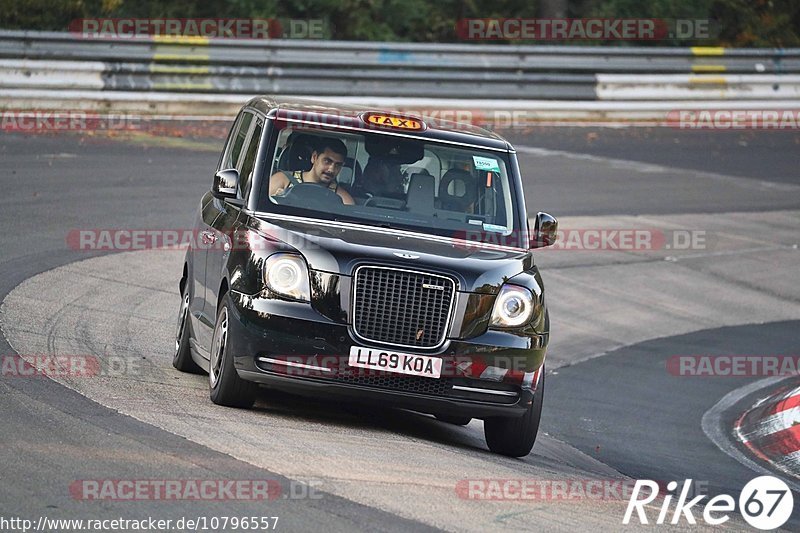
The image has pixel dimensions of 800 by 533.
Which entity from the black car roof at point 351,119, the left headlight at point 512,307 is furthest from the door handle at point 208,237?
the left headlight at point 512,307

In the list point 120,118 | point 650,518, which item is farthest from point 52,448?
point 120,118

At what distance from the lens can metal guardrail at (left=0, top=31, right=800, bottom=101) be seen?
21.9 meters

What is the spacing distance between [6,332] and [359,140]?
2776mm

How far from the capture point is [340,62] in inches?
920

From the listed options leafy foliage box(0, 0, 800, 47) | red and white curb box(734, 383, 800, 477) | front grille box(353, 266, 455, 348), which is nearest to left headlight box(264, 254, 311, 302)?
front grille box(353, 266, 455, 348)

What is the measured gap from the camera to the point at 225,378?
8.12 meters

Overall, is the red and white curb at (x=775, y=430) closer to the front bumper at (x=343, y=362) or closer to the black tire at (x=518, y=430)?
the black tire at (x=518, y=430)

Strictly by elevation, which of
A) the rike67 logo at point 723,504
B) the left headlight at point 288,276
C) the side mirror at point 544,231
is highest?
the side mirror at point 544,231

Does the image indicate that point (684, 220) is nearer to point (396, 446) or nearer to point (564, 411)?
point (564, 411)

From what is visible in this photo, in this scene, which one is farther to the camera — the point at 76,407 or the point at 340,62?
the point at 340,62

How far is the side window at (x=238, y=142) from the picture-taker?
9.70 metres

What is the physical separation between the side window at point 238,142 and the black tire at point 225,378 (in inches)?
64.3

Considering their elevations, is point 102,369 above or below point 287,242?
below

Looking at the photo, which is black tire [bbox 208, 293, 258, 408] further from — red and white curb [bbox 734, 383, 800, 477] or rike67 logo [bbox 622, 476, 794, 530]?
red and white curb [bbox 734, 383, 800, 477]
